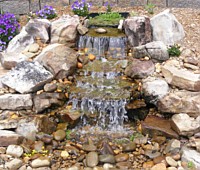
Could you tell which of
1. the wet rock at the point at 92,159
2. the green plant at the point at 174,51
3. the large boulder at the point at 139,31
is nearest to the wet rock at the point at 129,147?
the wet rock at the point at 92,159

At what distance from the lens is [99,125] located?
629cm

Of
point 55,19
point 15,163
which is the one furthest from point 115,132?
point 55,19

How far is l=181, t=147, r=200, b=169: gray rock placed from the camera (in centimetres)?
498

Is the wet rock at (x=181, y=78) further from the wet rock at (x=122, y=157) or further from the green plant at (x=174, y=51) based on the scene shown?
the wet rock at (x=122, y=157)

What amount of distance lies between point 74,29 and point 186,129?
3521 millimetres

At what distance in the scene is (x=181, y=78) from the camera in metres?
6.05

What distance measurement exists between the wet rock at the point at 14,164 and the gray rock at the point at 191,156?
2.47 m

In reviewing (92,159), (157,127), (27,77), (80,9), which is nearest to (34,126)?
(27,77)

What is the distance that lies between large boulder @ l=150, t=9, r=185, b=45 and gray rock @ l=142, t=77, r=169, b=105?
1.36 meters

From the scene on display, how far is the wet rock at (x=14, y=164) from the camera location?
500 centimetres

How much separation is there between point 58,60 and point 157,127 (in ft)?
7.66

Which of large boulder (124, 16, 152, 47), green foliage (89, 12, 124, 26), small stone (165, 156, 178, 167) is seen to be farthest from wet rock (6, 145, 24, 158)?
green foliage (89, 12, 124, 26)

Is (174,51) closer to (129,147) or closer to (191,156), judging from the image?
(129,147)

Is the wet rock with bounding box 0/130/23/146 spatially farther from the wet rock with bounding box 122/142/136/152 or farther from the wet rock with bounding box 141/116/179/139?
the wet rock with bounding box 141/116/179/139
